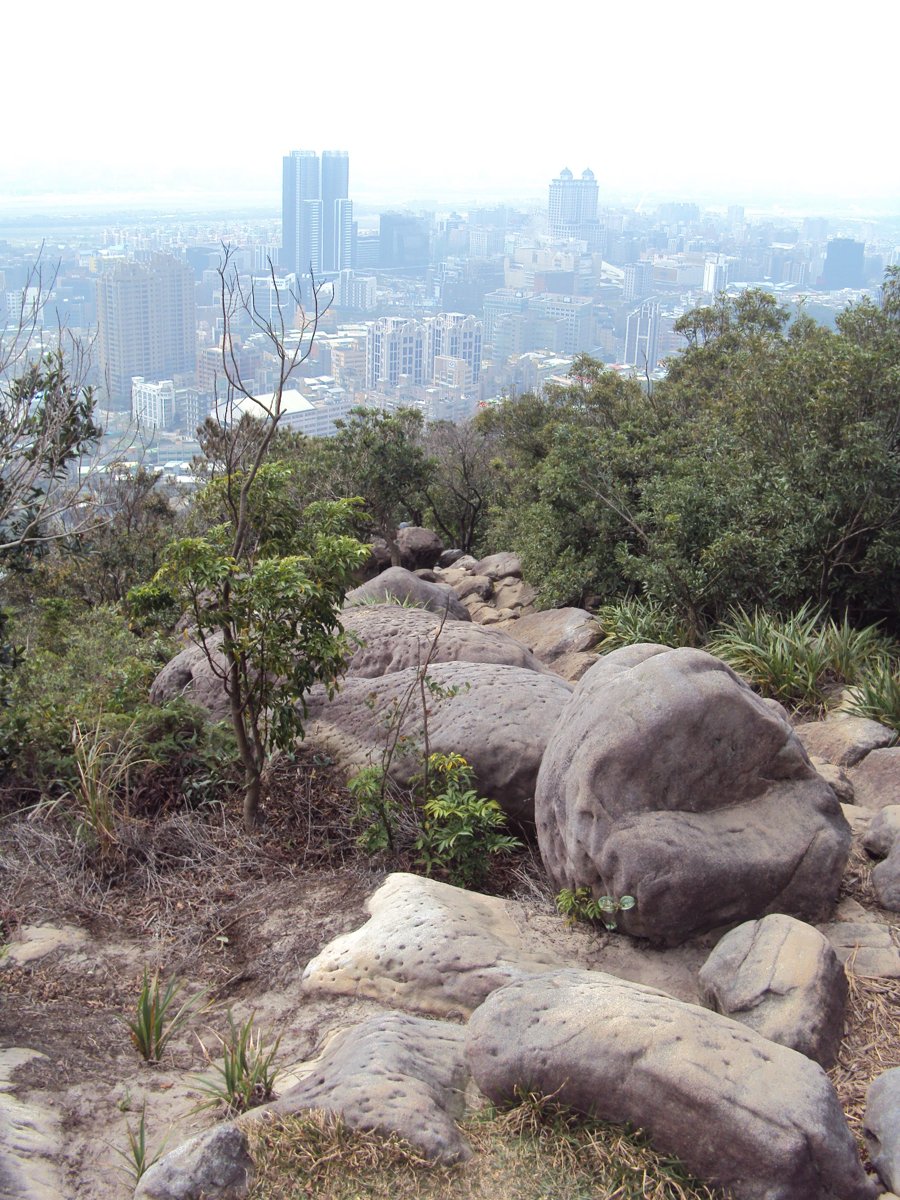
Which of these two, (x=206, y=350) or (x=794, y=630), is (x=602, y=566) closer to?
(x=794, y=630)

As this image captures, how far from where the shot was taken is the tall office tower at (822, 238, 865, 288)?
70625mm

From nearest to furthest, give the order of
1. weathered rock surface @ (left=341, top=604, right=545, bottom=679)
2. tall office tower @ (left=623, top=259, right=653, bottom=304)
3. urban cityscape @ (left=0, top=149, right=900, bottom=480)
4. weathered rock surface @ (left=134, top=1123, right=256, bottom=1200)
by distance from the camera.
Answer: weathered rock surface @ (left=134, top=1123, right=256, bottom=1200) → weathered rock surface @ (left=341, top=604, right=545, bottom=679) → urban cityscape @ (left=0, top=149, right=900, bottom=480) → tall office tower @ (left=623, top=259, right=653, bottom=304)

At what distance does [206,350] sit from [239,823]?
16.9m

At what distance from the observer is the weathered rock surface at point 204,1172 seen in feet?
11.0

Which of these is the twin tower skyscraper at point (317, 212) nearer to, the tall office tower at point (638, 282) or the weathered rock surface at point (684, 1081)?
the tall office tower at point (638, 282)

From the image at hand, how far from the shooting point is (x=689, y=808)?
520 centimetres

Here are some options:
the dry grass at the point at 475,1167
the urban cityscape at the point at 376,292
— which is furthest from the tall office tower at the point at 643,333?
the dry grass at the point at 475,1167

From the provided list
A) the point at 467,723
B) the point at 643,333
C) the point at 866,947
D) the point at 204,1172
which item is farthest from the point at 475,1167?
the point at 643,333

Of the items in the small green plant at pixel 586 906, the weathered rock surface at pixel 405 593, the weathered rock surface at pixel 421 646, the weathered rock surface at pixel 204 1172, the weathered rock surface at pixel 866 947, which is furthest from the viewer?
the weathered rock surface at pixel 405 593

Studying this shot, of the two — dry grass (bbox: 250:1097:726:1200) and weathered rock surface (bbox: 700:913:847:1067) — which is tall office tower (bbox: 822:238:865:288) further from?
dry grass (bbox: 250:1097:726:1200)

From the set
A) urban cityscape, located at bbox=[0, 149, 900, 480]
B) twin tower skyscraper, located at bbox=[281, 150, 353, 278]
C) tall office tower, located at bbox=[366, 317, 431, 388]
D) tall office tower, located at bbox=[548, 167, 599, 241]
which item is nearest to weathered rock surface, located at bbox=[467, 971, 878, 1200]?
urban cityscape, located at bbox=[0, 149, 900, 480]

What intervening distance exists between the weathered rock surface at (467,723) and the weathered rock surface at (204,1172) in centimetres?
304

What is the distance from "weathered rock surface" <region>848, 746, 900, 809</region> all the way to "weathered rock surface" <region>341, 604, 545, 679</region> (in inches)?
101

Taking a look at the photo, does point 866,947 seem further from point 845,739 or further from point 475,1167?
point 845,739
